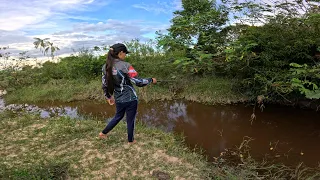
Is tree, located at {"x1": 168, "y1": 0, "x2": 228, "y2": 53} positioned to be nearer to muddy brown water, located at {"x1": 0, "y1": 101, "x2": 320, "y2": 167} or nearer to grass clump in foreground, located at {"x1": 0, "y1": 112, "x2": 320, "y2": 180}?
muddy brown water, located at {"x1": 0, "y1": 101, "x2": 320, "y2": 167}

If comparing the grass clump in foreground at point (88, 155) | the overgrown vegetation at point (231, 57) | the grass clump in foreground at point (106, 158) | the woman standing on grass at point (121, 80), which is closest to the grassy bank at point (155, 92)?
the overgrown vegetation at point (231, 57)

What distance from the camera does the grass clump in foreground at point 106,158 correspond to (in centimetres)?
392

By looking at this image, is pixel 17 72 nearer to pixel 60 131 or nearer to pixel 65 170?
pixel 60 131

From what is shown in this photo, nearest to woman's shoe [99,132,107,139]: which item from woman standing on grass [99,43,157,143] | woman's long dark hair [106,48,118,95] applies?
woman standing on grass [99,43,157,143]

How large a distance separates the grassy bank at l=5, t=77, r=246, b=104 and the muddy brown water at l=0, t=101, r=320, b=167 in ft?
1.00

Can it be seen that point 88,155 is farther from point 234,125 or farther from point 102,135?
point 234,125

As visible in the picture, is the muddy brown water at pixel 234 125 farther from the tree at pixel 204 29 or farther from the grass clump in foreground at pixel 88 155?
the tree at pixel 204 29

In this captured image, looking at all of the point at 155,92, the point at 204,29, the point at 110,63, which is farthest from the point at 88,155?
the point at 204,29

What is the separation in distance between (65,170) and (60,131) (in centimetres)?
167

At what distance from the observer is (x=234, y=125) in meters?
7.05

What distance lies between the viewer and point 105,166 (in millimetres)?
4137

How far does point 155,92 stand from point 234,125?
320 cm

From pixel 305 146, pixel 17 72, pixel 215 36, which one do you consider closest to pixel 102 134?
pixel 305 146

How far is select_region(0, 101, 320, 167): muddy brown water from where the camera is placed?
5504 millimetres
